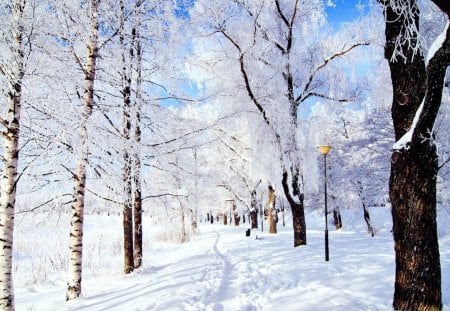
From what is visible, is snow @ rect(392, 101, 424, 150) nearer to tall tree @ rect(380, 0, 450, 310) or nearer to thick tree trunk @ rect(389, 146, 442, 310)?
tall tree @ rect(380, 0, 450, 310)

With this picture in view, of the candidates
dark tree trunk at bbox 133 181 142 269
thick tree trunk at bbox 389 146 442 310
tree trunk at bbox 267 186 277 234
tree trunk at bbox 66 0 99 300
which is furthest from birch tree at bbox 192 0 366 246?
tree trunk at bbox 267 186 277 234

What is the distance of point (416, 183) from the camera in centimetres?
444

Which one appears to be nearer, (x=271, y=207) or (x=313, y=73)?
(x=313, y=73)

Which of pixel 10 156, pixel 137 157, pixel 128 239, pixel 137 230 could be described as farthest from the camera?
pixel 137 230

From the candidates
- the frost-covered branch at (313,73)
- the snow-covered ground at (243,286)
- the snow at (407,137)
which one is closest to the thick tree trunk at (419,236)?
the snow at (407,137)

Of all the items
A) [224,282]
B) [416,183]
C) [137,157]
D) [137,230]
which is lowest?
[224,282]

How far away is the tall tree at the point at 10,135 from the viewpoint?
15.6 ft

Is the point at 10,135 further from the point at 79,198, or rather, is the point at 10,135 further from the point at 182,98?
the point at 182,98

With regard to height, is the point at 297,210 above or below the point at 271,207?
above

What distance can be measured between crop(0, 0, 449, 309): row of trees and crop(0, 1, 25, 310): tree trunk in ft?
0.07

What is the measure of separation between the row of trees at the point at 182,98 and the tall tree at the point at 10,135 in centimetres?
2

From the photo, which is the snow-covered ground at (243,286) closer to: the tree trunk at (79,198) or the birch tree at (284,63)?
the tree trunk at (79,198)

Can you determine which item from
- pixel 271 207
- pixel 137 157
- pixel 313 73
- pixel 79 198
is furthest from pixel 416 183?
pixel 271 207

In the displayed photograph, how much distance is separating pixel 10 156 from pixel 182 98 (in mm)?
4904
